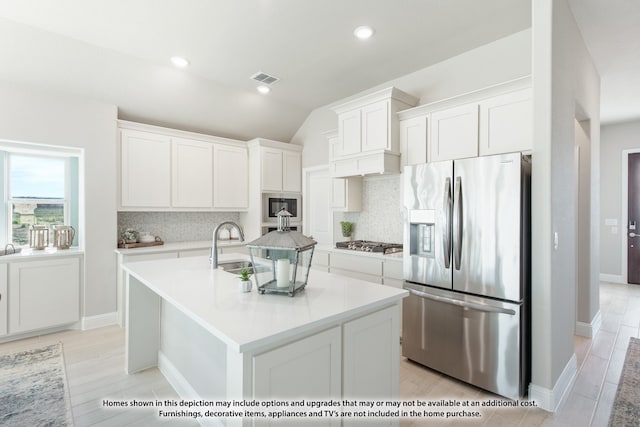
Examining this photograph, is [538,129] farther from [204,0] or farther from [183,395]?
[183,395]

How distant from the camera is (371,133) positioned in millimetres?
3562

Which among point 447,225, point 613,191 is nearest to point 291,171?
point 447,225

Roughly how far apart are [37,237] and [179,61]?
2.58 m

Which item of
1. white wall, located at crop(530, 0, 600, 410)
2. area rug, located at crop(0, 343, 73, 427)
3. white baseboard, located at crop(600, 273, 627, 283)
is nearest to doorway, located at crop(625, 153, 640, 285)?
white baseboard, located at crop(600, 273, 627, 283)

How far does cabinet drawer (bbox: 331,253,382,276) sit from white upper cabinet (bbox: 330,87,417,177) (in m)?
0.98

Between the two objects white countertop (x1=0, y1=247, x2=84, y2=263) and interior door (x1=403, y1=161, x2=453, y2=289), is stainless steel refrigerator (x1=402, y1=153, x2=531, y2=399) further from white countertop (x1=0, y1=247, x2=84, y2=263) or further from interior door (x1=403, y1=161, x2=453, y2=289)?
white countertop (x1=0, y1=247, x2=84, y2=263)

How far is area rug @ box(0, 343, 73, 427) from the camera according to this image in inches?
81.8

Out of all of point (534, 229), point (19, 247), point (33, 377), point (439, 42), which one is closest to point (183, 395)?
point (33, 377)

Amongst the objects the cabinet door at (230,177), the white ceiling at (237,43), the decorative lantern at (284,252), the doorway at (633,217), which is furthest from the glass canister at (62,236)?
the doorway at (633,217)

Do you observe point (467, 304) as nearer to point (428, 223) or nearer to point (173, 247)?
point (428, 223)

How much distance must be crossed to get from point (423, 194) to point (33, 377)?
351 centimetres

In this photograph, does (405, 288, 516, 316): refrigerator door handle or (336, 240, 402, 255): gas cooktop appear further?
(336, 240, 402, 255): gas cooktop

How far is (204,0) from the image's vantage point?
2.48m

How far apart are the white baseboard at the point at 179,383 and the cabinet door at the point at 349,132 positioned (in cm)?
276
